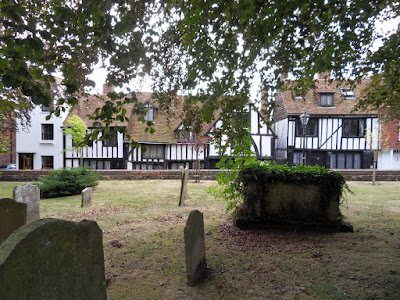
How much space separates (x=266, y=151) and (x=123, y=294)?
2152 cm

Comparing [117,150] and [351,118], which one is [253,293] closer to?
[117,150]

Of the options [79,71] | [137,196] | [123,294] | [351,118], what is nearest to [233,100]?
[79,71]

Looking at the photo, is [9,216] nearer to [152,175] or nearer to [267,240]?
[267,240]

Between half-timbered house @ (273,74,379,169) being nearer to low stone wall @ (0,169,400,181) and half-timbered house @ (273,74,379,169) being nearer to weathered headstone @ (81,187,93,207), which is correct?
low stone wall @ (0,169,400,181)

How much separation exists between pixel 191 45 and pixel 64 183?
9729mm

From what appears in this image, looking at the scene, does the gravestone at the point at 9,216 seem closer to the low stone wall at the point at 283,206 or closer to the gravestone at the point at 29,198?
the gravestone at the point at 29,198

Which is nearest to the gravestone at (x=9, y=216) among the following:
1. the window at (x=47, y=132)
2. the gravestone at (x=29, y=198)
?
the gravestone at (x=29, y=198)

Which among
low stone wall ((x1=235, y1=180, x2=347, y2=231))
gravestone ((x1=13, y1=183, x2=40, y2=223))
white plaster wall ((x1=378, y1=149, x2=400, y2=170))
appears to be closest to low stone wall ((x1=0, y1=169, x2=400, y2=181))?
white plaster wall ((x1=378, y1=149, x2=400, y2=170))

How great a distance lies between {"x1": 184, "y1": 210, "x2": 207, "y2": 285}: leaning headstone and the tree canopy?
1847 millimetres

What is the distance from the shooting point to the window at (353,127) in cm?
2314

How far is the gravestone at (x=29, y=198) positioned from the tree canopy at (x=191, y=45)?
11.6 feet

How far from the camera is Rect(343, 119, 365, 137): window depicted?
75.9 ft

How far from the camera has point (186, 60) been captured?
5.52 meters

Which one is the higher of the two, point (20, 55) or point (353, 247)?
point (20, 55)
